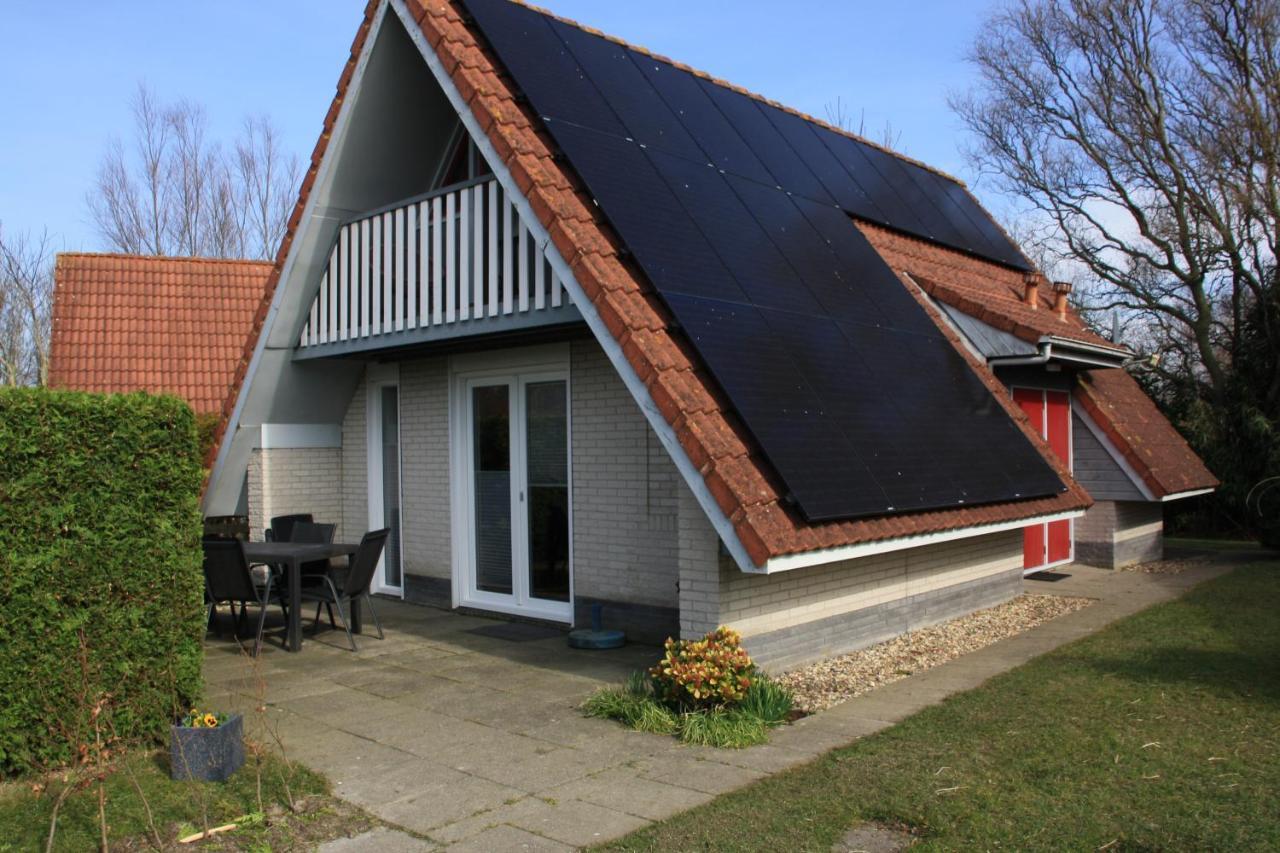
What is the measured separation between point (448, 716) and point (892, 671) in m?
3.52

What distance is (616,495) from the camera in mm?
9477

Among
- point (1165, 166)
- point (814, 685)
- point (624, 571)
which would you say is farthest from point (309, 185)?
point (1165, 166)

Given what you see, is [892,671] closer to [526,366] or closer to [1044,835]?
[1044,835]

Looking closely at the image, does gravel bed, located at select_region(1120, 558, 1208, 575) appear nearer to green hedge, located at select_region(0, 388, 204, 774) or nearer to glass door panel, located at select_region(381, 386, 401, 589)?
glass door panel, located at select_region(381, 386, 401, 589)

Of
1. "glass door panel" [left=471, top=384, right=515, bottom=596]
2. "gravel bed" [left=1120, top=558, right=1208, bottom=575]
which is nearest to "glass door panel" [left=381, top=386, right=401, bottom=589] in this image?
"glass door panel" [left=471, top=384, right=515, bottom=596]

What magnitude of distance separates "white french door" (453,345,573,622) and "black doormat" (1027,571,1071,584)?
658cm

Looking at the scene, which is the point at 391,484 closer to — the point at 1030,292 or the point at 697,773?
the point at 697,773

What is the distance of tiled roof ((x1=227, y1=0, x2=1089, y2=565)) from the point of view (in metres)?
6.66

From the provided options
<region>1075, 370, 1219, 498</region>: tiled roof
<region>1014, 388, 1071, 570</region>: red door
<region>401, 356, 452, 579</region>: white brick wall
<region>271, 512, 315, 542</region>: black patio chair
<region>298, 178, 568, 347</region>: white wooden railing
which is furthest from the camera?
<region>1075, 370, 1219, 498</region>: tiled roof

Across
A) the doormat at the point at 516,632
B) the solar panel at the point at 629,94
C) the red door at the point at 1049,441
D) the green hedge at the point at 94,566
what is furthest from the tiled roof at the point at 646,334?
the red door at the point at 1049,441

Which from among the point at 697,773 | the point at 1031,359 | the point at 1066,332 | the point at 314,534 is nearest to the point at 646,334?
the point at 697,773

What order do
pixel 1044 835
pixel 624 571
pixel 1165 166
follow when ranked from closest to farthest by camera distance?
1. pixel 1044 835
2. pixel 624 571
3. pixel 1165 166

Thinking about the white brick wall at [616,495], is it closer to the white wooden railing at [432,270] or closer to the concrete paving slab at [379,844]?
the white wooden railing at [432,270]

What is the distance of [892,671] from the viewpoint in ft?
27.0
